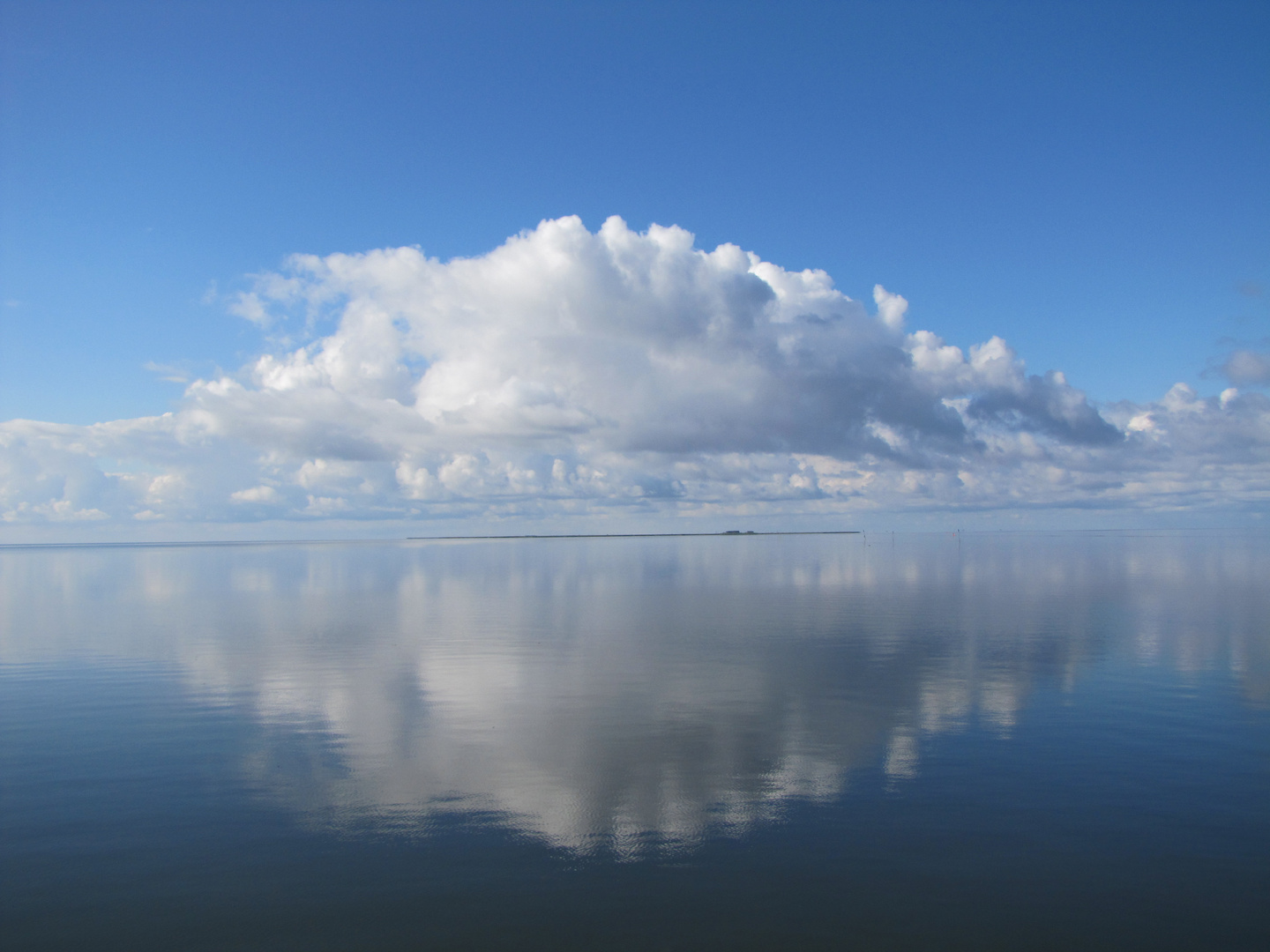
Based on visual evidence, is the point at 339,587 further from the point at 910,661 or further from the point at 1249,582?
the point at 1249,582

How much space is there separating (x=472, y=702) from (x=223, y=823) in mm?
9267

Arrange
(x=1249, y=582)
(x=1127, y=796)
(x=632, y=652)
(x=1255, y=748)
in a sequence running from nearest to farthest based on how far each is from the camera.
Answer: (x=1127, y=796) → (x=1255, y=748) → (x=632, y=652) → (x=1249, y=582)

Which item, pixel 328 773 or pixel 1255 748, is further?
pixel 1255 748

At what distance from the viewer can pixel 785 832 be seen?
1277cm

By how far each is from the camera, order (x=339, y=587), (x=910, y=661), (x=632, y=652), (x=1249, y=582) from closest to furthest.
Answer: (x=910, y=661)
(x=632, y=652)
(x=1249, y=582)
(x=339, y=587)

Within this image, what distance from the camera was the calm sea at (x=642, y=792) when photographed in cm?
1036

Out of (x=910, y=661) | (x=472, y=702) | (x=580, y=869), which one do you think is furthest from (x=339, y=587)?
(x=580, y=869)

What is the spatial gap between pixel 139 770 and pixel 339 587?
168 feet

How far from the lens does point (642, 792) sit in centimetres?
→ 1455

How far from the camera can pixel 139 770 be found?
16.4 m

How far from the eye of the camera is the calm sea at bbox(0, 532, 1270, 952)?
10359mm

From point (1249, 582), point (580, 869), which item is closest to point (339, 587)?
point (580, 869)

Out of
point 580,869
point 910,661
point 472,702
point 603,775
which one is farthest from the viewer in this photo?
point 910,661

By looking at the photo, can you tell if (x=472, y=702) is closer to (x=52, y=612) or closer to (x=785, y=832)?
(x=785, y=832)
